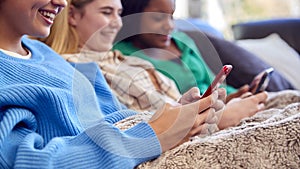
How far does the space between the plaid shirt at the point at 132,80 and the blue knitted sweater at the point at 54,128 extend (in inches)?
10.5

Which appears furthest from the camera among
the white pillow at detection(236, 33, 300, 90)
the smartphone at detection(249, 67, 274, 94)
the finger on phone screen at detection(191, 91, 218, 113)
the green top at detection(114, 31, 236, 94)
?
the white pillow at detection(236, 33, 300, 90)

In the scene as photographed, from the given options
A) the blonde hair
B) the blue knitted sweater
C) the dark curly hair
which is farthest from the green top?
the blue knitted sweater

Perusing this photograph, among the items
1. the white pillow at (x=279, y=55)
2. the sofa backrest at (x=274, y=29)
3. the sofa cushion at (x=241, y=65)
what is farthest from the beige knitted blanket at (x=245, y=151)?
the sofa backrest at (x=274, y=29)

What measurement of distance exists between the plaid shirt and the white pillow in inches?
31.3

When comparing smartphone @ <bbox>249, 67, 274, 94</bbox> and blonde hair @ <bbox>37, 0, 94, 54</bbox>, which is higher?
blonde hair @ <bbox>37, 0, 94, 54</bbox>

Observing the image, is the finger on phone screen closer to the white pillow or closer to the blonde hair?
the blonde hair

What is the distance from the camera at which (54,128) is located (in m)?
0.85

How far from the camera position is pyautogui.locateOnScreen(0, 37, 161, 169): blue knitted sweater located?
0.71m

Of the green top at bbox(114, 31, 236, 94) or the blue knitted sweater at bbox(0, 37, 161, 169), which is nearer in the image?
the blue knitted sweater at bbox(0, 37, 161, 169)

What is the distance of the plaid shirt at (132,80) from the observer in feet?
4.25

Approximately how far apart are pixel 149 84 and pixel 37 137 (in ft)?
2.09

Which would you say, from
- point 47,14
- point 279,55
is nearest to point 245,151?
point 47,14

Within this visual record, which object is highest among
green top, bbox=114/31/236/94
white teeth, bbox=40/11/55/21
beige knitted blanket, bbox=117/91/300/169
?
white teeth, bbox=40/11/55/21

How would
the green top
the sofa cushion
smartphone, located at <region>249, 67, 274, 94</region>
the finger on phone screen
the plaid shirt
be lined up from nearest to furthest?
the finger on phone screen → the plaid shirt → smartphone, located at <region>249, 67, 274, 94</region> → the green top → the sofa cushion
